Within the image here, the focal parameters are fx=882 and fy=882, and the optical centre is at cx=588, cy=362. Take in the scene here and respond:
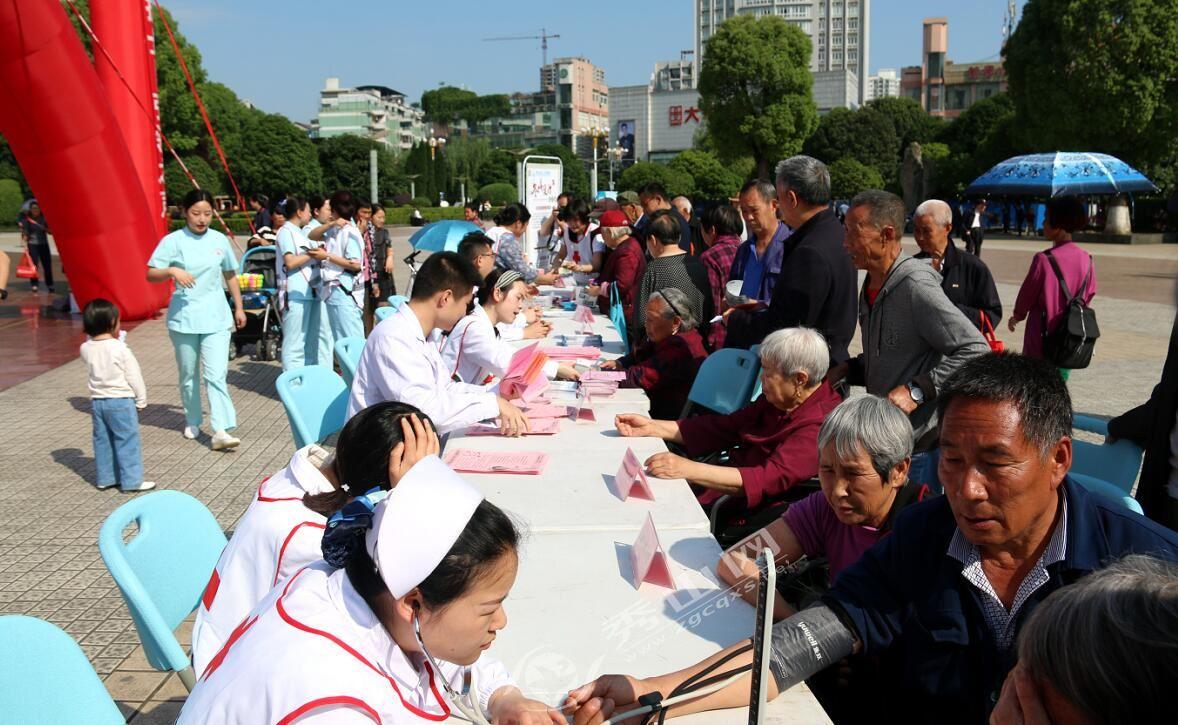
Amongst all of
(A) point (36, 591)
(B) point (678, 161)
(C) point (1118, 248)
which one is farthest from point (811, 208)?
(B) point (678, 161)

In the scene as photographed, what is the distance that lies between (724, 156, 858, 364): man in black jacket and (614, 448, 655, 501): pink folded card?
1.50m

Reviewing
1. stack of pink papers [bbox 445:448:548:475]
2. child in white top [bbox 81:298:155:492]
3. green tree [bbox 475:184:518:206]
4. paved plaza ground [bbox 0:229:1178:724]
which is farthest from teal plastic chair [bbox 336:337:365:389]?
green tree [bbox 475:184:518:206]

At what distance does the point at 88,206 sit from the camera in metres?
10.4

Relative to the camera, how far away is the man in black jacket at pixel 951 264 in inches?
205

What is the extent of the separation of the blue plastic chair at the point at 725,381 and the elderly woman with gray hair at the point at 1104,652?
11.1 ft

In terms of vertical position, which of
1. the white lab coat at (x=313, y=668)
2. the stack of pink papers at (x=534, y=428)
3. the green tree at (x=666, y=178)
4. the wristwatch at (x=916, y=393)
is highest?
the green tree at (x=666, y=178)

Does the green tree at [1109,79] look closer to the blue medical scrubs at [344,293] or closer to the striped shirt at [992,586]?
the blue medical scrubs at [344,293]

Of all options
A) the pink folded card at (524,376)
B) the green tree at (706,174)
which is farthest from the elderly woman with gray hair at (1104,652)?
the green tree at (706,174)

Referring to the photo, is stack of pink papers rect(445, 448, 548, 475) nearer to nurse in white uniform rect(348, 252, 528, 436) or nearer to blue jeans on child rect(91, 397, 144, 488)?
nurse in white uniform rect(348, 252, 528, 436)

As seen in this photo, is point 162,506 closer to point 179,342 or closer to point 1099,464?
point 1099,464

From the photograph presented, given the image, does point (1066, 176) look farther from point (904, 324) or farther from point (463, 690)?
point (463, 690)

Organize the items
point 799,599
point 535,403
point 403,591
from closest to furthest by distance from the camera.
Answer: point 403,591
point 799,599
point 535,403

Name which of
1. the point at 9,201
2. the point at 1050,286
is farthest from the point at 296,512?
the point at 9,201

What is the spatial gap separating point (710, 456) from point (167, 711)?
7.98 ft
